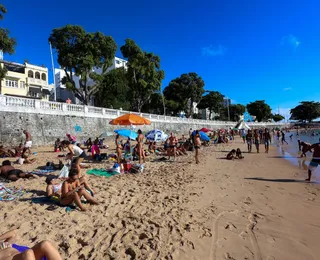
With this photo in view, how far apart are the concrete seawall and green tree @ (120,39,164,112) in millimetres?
8405

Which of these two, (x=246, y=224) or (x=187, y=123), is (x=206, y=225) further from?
(x=187, y=123)

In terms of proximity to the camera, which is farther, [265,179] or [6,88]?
Answer: [6,88]

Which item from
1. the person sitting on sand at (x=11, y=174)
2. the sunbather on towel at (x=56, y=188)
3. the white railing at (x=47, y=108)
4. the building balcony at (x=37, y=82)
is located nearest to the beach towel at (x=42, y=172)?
the person sitting on sand at (x=11, y=174)

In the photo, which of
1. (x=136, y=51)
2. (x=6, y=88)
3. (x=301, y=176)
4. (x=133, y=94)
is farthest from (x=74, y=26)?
(x=301, y=176)

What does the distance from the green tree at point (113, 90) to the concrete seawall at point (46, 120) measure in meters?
13.4

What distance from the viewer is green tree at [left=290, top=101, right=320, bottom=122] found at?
88.9m

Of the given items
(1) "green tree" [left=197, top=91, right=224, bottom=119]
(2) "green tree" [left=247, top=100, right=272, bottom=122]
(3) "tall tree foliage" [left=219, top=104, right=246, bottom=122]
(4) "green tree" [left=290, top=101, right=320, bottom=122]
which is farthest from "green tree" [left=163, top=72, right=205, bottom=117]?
(4) "green tree" [left=290, top=101, right=320, bottom=122]

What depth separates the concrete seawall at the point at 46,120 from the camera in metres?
12.3

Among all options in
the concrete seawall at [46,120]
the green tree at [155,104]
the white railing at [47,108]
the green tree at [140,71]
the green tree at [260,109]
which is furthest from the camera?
the green tree at [260,109]

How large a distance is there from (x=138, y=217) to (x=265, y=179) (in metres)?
5.39

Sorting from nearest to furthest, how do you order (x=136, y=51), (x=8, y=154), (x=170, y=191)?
(x=170, y=191) → (x=8, y=154) → (x=136, y=51)

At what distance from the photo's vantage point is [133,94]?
28750mm

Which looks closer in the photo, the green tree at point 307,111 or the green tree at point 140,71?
the green tree at point 140,71

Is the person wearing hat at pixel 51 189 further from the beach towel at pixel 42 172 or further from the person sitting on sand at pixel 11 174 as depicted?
the beach towel at pixel 42 172
